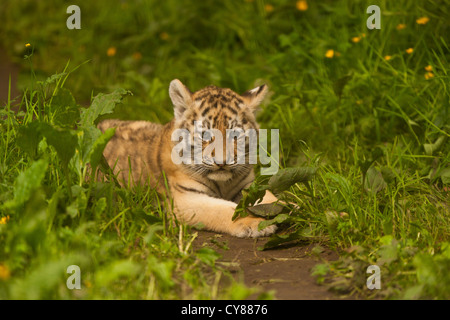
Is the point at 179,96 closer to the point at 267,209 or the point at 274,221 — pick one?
the point at 267,209

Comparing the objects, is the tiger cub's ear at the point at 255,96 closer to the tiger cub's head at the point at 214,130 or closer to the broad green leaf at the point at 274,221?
the tiger cub's head at the point at 214,130

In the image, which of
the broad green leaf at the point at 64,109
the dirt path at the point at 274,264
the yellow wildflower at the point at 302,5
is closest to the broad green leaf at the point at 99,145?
the broad green leaf at the point at 64,109

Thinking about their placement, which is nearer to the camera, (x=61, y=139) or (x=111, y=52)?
(x=61, y=139)

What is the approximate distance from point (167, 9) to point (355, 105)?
383cm

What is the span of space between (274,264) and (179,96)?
1775 millimetres

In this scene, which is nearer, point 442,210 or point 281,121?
point 442,210

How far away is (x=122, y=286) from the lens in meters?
3.61

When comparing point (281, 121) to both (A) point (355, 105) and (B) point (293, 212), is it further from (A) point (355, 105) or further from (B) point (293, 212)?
(B) point (293, 212)

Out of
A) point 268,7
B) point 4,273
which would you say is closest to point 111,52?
point 268,7

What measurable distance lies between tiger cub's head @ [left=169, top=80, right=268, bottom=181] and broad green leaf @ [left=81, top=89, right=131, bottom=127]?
0.61m

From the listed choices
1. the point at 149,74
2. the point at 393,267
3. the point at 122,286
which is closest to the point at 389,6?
the point at 149,74

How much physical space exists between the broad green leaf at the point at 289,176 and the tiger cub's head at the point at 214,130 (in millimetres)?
612

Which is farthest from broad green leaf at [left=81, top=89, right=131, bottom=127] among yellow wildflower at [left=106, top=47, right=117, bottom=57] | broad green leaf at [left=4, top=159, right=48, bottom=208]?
yellow wildflower at [left=106, top=47, right=117, bottom=57]

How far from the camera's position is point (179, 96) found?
17.6 feet
